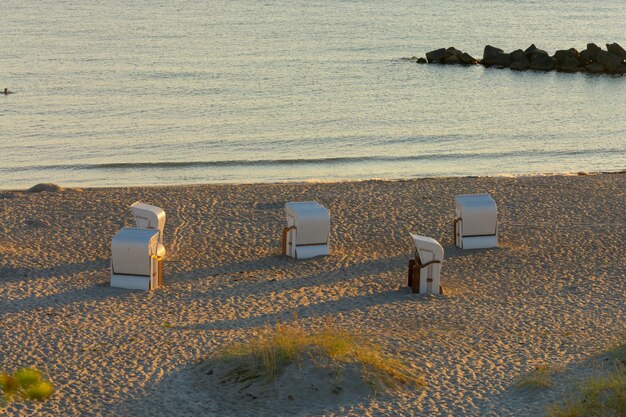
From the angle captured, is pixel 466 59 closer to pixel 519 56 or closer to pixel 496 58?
pixel 496 58

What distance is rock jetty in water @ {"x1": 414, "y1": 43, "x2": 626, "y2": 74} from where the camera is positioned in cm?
4528

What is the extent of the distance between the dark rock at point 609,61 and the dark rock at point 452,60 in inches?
246

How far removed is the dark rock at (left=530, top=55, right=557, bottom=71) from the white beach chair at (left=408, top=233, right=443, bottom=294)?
35167 millimetres

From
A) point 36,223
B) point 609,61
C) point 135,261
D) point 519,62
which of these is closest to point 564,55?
point 609,61

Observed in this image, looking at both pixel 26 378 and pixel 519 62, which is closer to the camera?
pixel 26 378

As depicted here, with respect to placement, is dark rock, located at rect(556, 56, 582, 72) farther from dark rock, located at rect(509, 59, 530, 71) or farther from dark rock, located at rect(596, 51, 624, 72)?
dark rock, located at rect(509, 59, 530, 71)

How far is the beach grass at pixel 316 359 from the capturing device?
8.64 m

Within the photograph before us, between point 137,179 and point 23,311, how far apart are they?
12320 mm

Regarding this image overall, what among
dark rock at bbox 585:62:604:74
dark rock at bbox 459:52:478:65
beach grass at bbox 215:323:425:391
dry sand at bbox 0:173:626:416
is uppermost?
dark rock at bbox 459:52:478:65

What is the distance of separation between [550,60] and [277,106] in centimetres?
1724

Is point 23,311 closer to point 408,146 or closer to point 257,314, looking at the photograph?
point 257,314

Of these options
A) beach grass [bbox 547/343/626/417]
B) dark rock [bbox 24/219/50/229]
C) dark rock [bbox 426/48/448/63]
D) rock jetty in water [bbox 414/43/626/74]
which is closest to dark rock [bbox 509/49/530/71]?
rock jetty in water [bbox 414/43/626/74]

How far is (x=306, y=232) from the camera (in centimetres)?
1338

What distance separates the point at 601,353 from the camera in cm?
941
